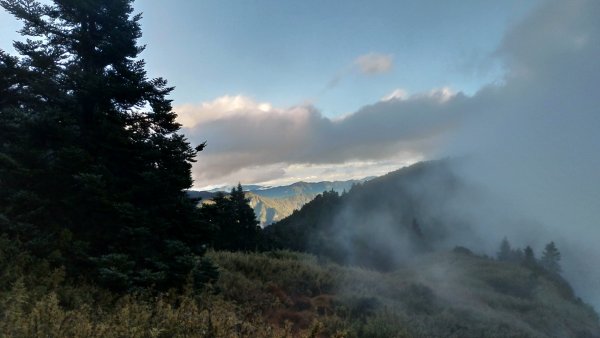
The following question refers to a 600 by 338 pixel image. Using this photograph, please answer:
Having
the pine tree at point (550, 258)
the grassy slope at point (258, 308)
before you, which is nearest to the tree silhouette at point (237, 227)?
the grassy slope at point (258, 308)

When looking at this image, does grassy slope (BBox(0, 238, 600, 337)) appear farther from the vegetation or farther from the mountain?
the mountain

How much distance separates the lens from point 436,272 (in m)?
37.9

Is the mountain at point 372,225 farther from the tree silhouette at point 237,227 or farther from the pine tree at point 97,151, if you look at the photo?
the pine tree at point 97,151

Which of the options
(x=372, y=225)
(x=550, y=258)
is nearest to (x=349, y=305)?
(x=550, y=258)

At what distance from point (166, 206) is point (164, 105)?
3631 mm

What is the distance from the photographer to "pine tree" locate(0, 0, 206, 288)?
1034cm

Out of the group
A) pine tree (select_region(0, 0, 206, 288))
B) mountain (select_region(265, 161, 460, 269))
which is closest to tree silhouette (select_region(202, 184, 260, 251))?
mountain (select_region(265, 161, 460, 269))

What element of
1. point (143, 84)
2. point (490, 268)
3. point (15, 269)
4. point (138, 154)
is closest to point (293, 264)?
point (138, 154)

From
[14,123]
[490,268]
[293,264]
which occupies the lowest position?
[490,268]

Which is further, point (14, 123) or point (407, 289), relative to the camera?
point (407, 289)

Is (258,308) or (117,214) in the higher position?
(117,214)

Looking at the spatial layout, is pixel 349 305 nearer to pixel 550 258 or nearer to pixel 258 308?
pixel 258 308

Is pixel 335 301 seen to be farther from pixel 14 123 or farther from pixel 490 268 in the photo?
pixel 490 268

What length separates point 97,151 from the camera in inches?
476
